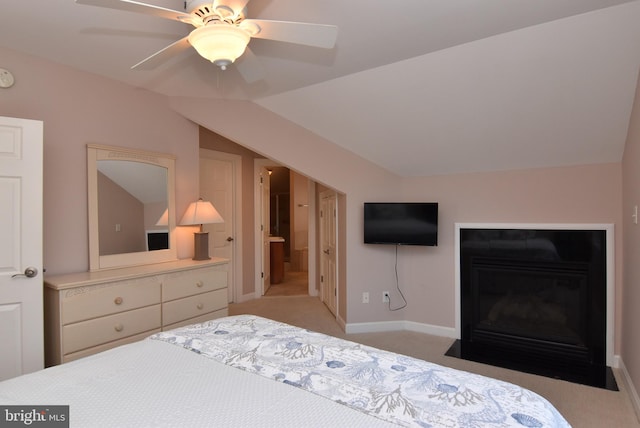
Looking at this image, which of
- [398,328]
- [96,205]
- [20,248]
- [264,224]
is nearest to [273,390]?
[20,248]

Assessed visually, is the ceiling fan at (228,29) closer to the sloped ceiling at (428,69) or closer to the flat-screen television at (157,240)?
the sloped ceiling at (428,69)

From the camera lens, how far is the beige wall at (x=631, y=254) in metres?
2.29

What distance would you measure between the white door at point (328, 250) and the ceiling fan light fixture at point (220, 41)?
8.50ft

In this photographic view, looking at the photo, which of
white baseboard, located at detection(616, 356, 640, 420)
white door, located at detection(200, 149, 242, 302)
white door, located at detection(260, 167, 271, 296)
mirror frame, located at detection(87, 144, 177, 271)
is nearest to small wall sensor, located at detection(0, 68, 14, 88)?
mirror frame, located at detection(87, 144, 177, 271)

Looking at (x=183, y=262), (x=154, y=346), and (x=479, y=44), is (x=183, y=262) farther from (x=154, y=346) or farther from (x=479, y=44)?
(x=479, y=44)

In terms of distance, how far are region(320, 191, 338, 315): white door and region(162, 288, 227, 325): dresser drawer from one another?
1.41 meters

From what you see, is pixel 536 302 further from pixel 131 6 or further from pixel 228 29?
pixel 131 6

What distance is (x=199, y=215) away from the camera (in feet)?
11.0

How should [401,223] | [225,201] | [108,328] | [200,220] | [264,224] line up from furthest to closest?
[264,224] < [225,201] < [401,223] < [200,220] < [108,328]

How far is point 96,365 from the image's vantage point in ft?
4.44

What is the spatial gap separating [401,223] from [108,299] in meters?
2.59

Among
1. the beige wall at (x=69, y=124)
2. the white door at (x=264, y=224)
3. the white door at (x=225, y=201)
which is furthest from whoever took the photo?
the white door at (x=264, y=224)

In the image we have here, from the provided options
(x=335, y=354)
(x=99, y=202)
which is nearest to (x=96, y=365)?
(x=335, y=354)

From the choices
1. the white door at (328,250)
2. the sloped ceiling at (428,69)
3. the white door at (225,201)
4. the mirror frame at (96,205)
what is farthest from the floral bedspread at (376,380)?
the white door at (225,201)
